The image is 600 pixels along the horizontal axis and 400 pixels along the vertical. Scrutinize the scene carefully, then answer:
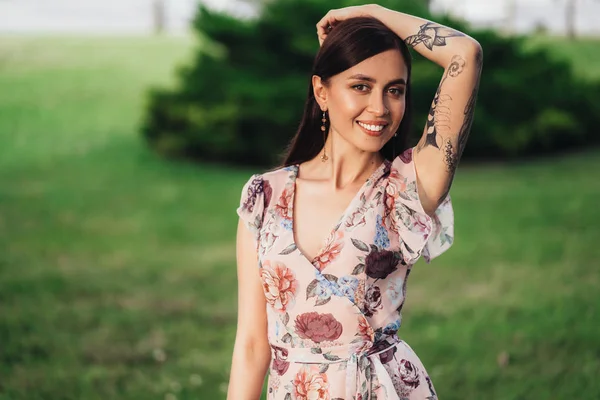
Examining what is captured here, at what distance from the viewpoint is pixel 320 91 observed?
101 inches

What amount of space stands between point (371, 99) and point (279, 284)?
546mm

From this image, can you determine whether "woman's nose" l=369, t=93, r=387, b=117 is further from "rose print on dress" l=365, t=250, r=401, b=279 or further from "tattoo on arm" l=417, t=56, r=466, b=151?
"rose print on dress" l=365, t=250, r=401, b=279

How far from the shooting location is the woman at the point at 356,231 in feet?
7.79

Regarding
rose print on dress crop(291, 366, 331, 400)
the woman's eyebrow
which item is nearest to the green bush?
the woman's eyebrow

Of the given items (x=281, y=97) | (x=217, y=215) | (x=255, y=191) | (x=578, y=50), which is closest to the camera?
(x=255, y=191)

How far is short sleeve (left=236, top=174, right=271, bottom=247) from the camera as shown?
250cm

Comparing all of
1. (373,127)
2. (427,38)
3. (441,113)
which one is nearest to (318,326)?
(373,127)

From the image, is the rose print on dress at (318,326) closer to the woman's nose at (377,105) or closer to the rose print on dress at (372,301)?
the rose print on dress at (372,301)

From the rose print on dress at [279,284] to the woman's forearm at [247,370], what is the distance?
19 cm

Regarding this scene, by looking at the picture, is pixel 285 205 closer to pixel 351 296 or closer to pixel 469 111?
pixel 351 296

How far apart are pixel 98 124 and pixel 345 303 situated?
12.7 meters

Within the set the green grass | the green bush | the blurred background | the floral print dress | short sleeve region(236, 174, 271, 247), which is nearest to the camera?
the floral print dress

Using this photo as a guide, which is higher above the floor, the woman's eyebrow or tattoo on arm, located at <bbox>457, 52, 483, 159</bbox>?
the woman's eyebrow

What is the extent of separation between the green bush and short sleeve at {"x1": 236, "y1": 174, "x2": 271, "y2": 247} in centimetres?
916
